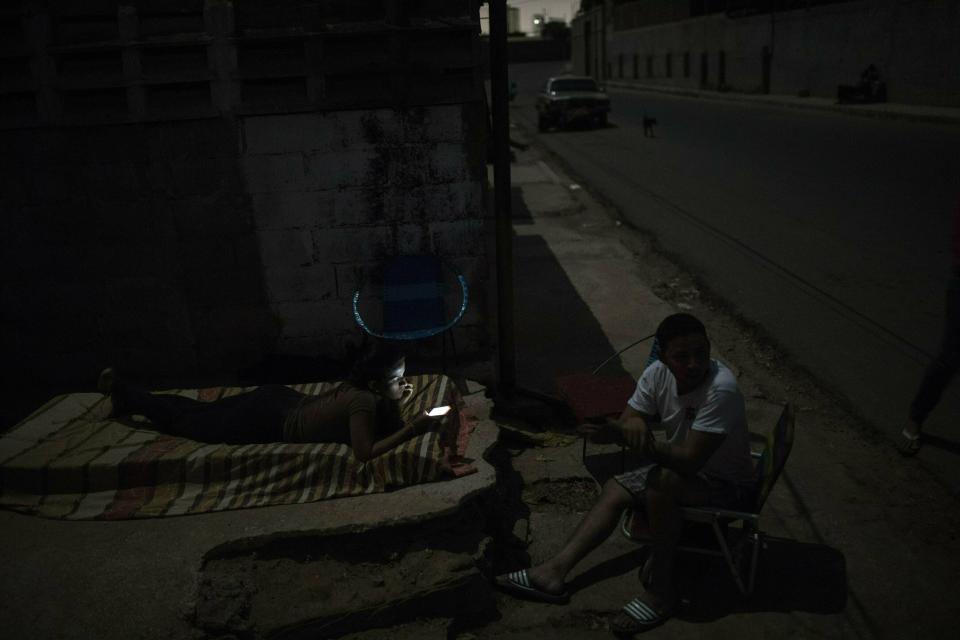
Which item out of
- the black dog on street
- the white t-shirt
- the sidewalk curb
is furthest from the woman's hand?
the black dog on street

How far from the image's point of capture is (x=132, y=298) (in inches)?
251

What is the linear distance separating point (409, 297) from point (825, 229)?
7.19 meters

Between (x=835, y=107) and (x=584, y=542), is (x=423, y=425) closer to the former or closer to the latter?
(x=584, y=542)

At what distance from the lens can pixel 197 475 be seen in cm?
438

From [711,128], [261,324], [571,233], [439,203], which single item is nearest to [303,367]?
[261,324]

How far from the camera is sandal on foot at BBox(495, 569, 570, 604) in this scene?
153 inches

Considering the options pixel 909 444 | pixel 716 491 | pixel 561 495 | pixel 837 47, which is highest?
pixel 837 47

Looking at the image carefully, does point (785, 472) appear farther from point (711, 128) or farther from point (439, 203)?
point (711, 128)

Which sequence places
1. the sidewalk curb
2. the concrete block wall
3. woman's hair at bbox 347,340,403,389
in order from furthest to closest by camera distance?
the sidewalk curb
the concrete block wall
woman's hair at bbox 347,340,403,389

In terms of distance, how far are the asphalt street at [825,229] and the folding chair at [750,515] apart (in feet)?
5.65

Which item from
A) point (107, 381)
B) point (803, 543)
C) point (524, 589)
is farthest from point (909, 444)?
point (107, 381)

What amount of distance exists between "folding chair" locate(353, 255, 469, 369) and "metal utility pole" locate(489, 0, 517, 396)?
13.0 inches

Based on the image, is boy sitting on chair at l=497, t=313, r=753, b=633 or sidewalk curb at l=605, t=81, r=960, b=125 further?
sidewalk curb at l=605, t=81, r=960, b=125

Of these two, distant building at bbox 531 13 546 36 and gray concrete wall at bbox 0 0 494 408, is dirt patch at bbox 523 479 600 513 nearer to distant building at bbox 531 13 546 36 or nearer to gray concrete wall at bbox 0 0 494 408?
gray concrete wall at bbox 0 0 494 408
